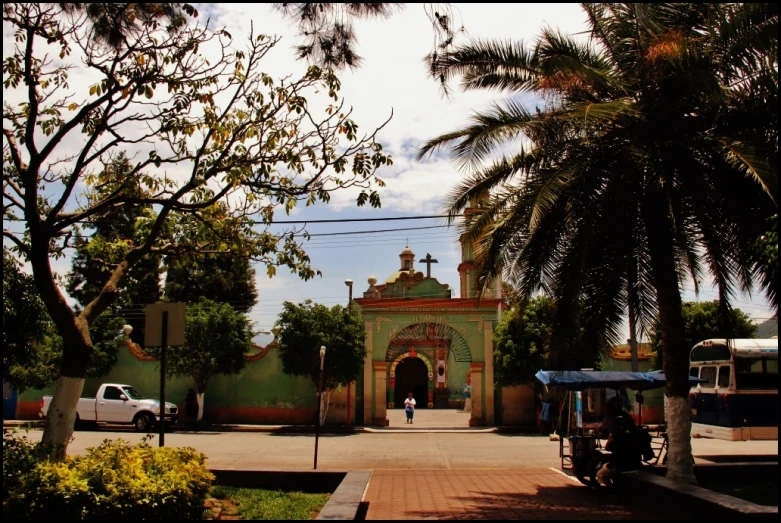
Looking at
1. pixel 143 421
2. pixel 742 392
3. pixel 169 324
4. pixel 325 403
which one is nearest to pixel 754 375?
pixel 742 392

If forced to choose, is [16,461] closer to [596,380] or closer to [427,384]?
[596,380]

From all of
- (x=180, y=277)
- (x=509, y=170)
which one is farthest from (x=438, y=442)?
(x=180, y=277)

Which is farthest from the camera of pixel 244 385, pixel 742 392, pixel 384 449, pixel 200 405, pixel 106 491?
pixel 244 385

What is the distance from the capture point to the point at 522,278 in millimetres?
10562

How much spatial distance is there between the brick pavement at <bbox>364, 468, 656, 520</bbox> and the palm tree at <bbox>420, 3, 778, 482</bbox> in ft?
5.45

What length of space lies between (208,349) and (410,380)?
62.6 feet

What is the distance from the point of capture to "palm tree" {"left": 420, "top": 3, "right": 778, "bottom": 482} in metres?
8.80

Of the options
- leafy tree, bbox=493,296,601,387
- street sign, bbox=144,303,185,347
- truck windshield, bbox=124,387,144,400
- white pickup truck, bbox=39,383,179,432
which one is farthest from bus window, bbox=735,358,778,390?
truck windshield, bbox=124,387,144,400

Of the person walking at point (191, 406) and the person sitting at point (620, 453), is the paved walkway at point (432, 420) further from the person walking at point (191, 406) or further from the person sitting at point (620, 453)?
the person sitting at point (620, 453)

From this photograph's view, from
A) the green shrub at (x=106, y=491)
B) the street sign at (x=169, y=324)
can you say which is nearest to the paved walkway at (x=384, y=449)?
the street sign at (x=169, y=324)

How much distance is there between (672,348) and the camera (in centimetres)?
1045

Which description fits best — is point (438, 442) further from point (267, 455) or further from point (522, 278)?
point (522, 278)

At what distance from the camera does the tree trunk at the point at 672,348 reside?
9.91m

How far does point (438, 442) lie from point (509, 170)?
13.7m
